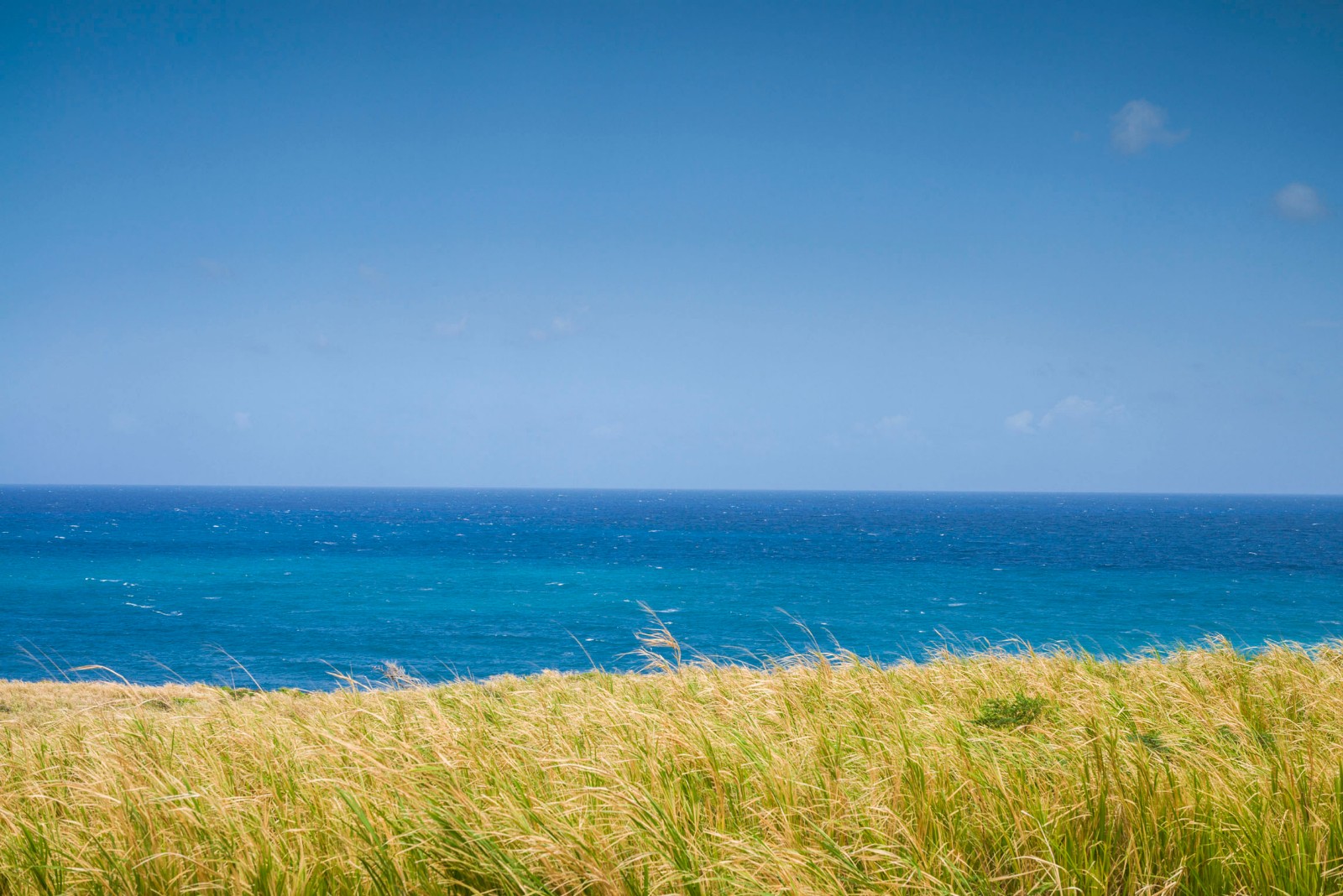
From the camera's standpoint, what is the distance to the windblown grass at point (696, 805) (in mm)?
2977

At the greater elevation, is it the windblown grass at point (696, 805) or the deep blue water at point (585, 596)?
the windblown grass at point (696, 805)

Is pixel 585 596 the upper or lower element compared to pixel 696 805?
lower

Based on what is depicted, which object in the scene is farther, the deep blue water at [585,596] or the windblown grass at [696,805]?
the deep blue water at [585,596]

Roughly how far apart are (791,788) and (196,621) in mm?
37299

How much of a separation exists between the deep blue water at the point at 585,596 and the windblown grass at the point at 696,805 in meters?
5.11

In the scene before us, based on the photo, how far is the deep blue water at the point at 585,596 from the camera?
2684 centimetres

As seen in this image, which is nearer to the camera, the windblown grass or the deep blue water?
the windblown grass

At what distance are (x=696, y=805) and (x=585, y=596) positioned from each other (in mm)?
38681

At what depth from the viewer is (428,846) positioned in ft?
10.1

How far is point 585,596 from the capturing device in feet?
135

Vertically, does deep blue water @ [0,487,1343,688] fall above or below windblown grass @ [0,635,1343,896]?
below

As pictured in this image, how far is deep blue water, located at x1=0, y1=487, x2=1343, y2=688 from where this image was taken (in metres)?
26.8

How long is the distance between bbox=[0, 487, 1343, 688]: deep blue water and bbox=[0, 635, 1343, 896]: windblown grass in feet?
16.8

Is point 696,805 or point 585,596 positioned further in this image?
point 585,596
